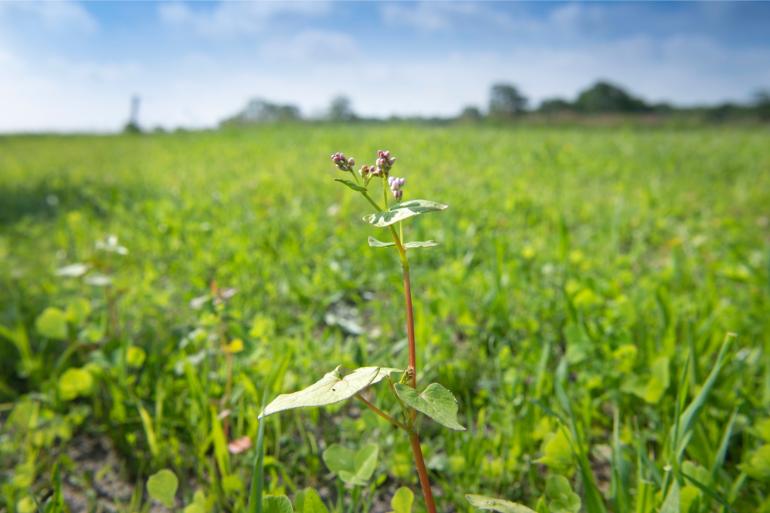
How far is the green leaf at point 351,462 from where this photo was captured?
3.28 ft

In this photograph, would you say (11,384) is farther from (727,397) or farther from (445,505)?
(727,397)

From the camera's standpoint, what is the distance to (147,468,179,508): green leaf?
39.4 inches

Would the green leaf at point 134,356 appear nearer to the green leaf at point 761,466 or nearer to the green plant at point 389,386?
the green plant at point 389,386

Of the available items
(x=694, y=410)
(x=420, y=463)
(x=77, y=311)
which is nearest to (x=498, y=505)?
(x=420, y=463)

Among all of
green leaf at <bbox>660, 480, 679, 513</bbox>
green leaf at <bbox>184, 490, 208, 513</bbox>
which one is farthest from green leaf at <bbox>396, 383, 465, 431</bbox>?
green leaf at <bbox>184, 490, 208, 513</bbox>

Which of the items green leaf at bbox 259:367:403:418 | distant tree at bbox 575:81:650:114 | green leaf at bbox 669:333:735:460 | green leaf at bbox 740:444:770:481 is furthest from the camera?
distant tree at bbox 575:81:650:114

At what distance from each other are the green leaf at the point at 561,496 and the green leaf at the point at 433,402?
1.26ft

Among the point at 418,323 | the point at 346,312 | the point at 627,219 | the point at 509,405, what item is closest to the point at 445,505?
the point at 509,405

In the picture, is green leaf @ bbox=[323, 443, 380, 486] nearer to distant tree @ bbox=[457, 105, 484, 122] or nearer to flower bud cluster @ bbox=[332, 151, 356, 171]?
flower bud cluster @ bbox=[332, 151, 356, 171]

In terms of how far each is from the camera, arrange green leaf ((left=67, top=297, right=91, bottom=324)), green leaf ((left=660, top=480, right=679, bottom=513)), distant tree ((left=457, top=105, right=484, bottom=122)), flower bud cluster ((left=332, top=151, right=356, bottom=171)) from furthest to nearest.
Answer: distant tree ((left=457, top=105, right=484, bottom=122)) < green leaf ((left=67, top=297, right=91, bottom=324)) < green leaf ((left=660, top=480, right=679, bottom=513)) < flower bud cluster ((left=332, top=151, right=356, bottom=171))

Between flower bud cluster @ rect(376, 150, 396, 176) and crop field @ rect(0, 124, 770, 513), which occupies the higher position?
flower bud cluster @ rect(376, 150, 396, 176)

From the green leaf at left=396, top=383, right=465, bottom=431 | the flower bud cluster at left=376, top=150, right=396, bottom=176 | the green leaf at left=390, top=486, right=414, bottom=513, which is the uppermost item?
the flower bud cluster at left=376, top=150, right=396, bottom=176

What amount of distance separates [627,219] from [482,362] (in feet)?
7.03

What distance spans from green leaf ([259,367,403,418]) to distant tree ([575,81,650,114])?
53.2 metres
